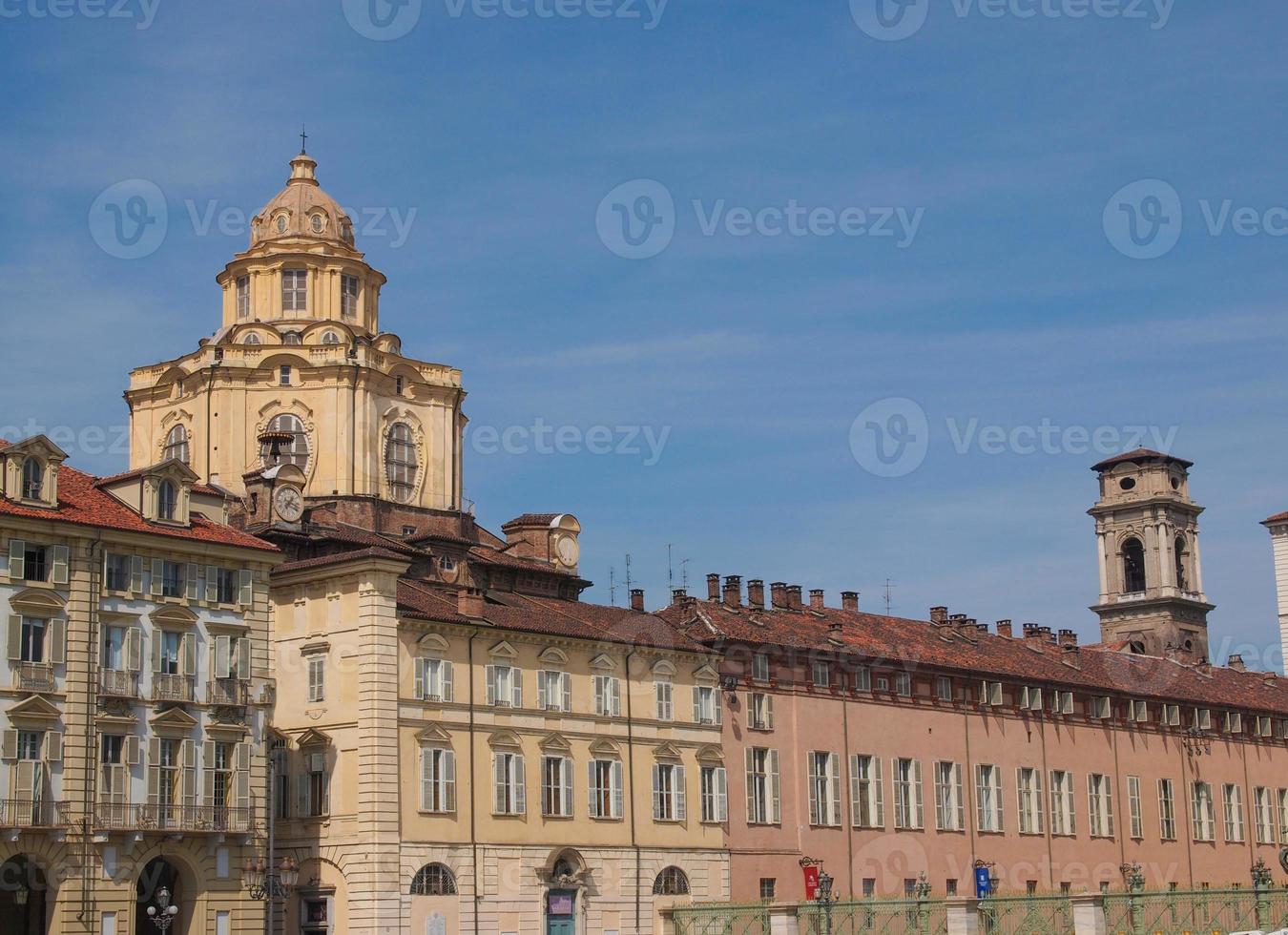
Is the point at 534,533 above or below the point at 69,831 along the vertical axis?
above

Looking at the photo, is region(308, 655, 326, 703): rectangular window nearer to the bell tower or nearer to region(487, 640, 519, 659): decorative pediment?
region(487, 640, 519, 659): decorative pediment

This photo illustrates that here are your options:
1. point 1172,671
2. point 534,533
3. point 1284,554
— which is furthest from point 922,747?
point 1284,554

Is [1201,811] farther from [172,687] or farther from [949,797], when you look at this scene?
[172,687]

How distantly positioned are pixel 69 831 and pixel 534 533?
31.6m

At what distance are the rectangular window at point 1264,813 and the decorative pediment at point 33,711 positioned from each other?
67749 mm

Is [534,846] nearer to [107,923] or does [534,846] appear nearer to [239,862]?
[239,862]

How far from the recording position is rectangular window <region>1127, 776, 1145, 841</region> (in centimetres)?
9725

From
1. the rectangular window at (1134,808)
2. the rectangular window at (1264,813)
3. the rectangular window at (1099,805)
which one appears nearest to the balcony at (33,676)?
the rectangular window at (1099,805)

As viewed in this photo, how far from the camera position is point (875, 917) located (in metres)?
70.6

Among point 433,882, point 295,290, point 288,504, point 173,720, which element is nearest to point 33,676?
point 173,720

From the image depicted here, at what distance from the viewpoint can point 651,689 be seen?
75500 mm

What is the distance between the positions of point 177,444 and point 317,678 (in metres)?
23.1

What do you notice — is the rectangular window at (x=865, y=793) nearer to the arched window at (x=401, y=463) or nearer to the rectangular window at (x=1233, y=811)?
the arched window at (x=401, y=463)

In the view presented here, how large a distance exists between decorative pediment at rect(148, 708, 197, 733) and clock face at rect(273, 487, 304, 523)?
13769 mm
